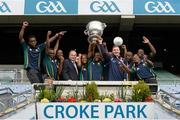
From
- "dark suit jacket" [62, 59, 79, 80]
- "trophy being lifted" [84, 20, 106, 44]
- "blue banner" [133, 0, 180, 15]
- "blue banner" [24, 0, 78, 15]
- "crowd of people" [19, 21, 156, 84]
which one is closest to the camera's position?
"trophy being lifted" [84, 20, 106, 44]

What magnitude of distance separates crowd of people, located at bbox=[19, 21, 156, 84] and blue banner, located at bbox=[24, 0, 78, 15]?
7.01 m

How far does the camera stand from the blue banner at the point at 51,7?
55.2ft

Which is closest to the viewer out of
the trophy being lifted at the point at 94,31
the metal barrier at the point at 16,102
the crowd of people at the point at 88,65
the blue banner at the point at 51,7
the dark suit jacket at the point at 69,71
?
the metal barrier at the point at 16,102

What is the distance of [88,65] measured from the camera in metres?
9.48

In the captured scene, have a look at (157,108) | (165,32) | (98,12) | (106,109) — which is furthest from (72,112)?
(165,32)

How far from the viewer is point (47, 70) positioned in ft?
32.1

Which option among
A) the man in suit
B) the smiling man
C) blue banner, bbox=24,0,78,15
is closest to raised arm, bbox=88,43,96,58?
the man in suit

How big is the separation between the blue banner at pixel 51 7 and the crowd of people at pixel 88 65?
7.01m

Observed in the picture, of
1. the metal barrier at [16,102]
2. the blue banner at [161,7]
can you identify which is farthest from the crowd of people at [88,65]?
the blue banner at [161,7]

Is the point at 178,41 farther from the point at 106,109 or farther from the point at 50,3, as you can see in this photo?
the point at 106,109

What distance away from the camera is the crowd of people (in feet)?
30.8

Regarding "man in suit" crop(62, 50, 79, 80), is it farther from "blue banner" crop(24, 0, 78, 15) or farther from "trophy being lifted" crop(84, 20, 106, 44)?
"blue banner" crop(24, 0, 78, 15)

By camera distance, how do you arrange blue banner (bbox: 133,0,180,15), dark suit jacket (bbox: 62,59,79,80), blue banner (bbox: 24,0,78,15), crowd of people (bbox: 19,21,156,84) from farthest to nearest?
blue banner (bbox: 24,0,78,15), blue banner (bbox: 133,0,180,15), dark suit jacket (bbox: 62,59,79,80), crowd of people (bbox: 19,21,156,84)

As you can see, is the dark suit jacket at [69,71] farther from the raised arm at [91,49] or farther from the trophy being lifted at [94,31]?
the trophy being lifted at [94,31]
